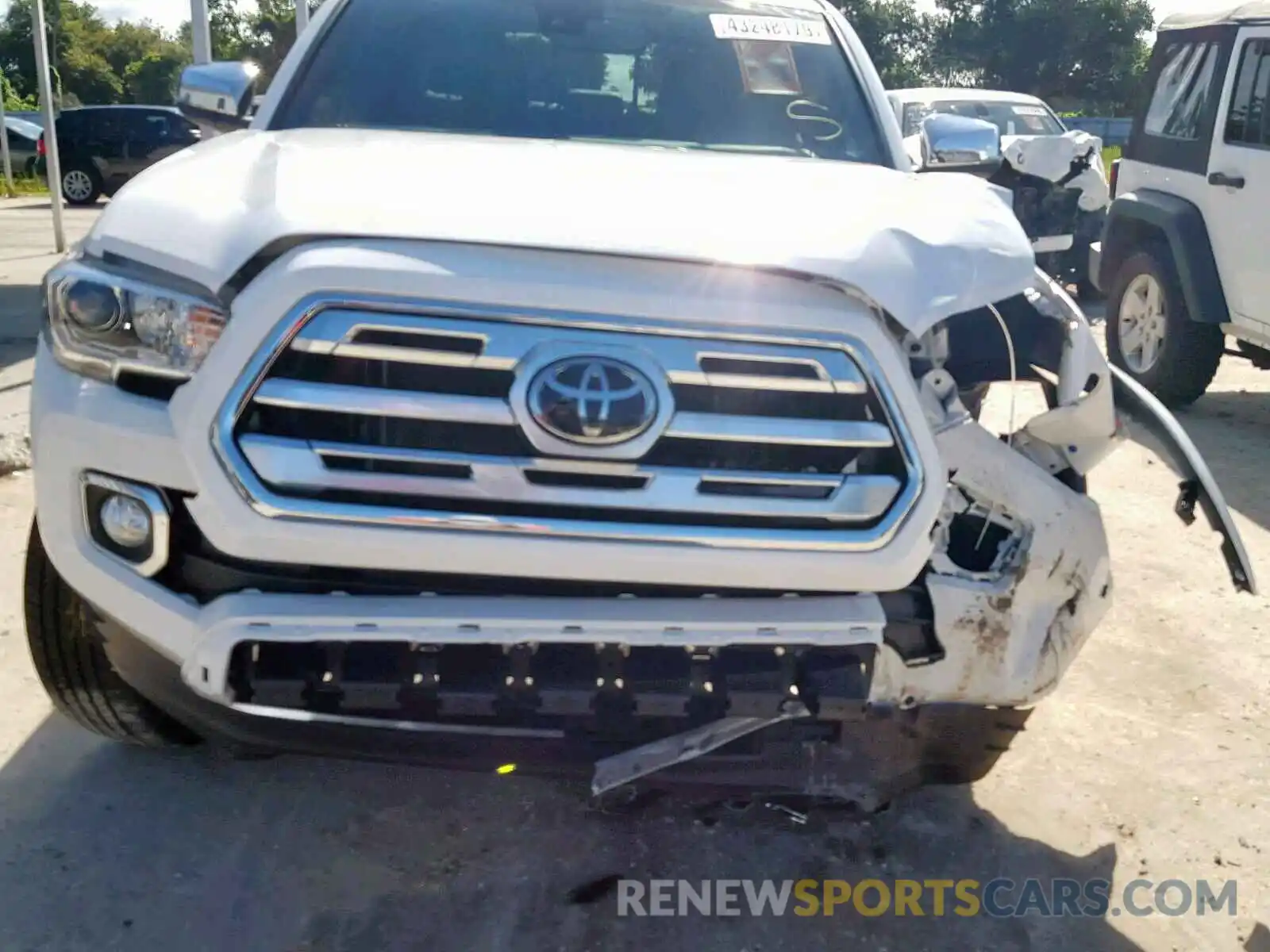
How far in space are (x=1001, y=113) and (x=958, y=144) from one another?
836 centimetres

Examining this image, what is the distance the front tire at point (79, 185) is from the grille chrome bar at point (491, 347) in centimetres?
1958

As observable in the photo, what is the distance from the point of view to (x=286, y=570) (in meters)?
2.05

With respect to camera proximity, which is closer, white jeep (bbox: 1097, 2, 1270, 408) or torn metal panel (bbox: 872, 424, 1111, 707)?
torn metal panel (bbox: 872, 424, 1111, 707)

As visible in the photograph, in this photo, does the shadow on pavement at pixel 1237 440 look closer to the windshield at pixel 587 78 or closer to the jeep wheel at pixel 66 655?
the windshield at pixel 587 78

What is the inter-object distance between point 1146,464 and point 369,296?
15.5ft

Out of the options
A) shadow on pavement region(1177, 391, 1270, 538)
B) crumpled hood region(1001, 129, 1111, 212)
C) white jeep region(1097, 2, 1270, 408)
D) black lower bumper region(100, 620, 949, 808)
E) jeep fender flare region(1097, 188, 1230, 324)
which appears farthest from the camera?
crumpled hood region(1001, 129, 1111, 212)

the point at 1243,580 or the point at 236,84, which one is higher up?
the point at 236,84

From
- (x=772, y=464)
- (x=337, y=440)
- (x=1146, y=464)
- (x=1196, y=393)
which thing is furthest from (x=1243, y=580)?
(x=1196, y=393)

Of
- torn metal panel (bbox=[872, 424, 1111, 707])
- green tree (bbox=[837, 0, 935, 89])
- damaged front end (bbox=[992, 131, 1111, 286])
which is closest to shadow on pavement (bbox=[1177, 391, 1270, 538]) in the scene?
damaged front end (bbox=[992, 131, 1111, 286])

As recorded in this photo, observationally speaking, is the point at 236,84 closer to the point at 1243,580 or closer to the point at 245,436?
the point at 245,436

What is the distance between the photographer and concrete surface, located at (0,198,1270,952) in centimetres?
237

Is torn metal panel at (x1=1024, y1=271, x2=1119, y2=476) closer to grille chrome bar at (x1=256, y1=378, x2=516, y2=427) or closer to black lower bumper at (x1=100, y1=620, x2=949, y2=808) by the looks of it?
black lower bumper at (x1=100, y1=620, x2=949, y2=808)

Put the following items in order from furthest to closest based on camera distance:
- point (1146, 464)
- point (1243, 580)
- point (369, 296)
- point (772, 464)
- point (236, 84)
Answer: point (1146, 464) < point (236, 84) < point (1243, 580) < point (772, 464) < point (369, 296)

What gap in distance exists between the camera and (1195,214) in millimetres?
6590
